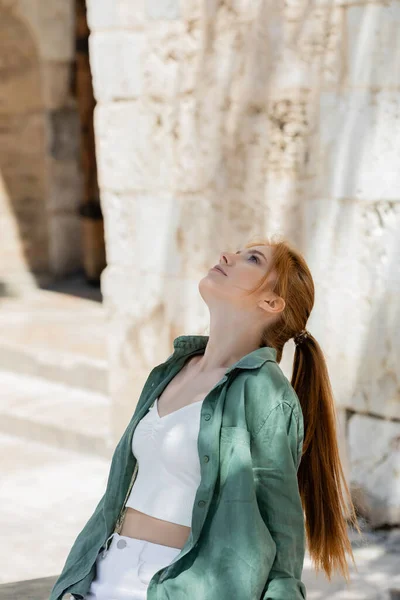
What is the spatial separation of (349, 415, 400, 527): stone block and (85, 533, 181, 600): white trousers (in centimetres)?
190

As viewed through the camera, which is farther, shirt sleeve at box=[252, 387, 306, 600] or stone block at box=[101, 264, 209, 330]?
stone block at box=[101, 264, 209, 330]

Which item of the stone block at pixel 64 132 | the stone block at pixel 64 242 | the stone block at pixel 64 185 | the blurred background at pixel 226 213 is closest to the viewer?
the blurred background at pixel 226 213

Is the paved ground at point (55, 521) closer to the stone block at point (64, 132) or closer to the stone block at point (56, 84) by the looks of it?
the stone block at point (64, 132)

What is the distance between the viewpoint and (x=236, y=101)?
3965 millimetres

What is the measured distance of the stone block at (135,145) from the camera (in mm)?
4242

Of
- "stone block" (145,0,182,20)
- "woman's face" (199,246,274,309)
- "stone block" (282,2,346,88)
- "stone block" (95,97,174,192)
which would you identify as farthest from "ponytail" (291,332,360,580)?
"stone block" (145,0,182,20)

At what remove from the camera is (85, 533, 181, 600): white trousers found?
184cm

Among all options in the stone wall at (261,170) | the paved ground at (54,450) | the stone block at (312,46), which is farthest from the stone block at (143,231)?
the paved ground at (54,450)

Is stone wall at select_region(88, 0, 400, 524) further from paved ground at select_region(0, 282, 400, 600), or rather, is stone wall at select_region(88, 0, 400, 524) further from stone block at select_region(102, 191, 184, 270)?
paved ground at select_region(0, 282, 400, 600)

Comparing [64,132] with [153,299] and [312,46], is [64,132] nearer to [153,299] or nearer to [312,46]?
[153,299]

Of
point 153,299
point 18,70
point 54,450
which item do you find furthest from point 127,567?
point 18,70

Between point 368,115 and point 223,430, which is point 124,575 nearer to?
point 223,430

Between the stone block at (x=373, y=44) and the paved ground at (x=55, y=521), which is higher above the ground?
the stone block at (x=373, y=44)

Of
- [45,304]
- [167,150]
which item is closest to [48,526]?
[167,150]
